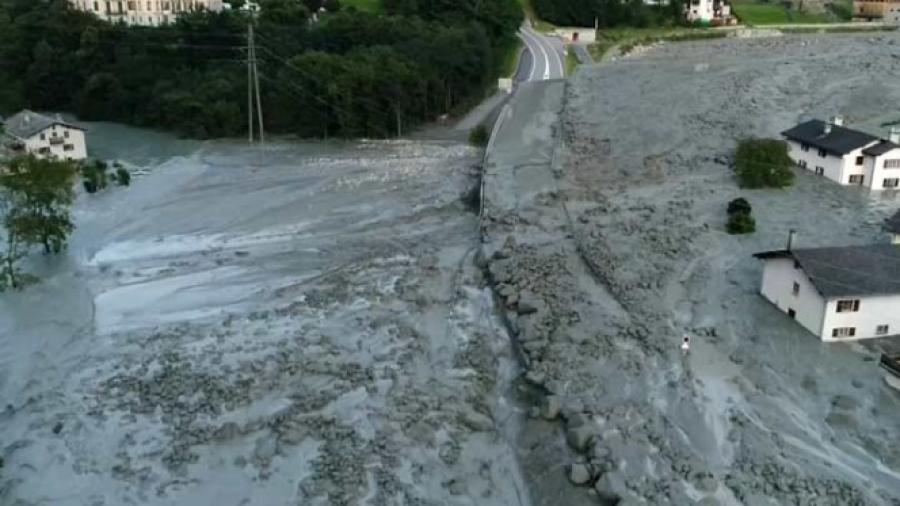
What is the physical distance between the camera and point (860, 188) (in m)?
27.9

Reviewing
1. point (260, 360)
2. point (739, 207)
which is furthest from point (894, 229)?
point (260, 360)

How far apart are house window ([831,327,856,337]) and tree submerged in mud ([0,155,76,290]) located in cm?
1734

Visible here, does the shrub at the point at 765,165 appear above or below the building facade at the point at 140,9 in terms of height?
below

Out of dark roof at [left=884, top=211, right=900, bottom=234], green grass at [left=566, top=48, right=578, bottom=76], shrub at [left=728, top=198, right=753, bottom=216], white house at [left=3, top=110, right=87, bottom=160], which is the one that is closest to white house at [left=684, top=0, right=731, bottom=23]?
green grass at [left=566, top=48, right=578, bottom=76]

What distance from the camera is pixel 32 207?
22812 millimetres

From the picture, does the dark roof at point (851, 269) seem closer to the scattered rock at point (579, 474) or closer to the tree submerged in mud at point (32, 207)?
the scattered rock at point (579, 474)

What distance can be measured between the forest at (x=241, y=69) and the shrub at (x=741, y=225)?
58.8ft

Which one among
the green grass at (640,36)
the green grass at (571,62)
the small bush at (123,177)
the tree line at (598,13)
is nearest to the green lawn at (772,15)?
the green grass at (640,36)

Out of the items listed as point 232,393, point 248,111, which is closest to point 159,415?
point 232,393

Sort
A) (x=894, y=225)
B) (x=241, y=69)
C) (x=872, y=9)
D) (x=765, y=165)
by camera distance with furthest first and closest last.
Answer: (x=872, y=9) → (x=241, y=69) → (x=765, y=165) → (x=894, y=225)

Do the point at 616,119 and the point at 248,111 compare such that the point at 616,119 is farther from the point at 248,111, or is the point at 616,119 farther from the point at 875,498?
the point at 875,498

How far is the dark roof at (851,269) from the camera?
17.0m

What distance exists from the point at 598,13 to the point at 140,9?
29.4 metres

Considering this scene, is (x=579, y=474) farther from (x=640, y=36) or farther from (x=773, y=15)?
(x=773, y=15)
